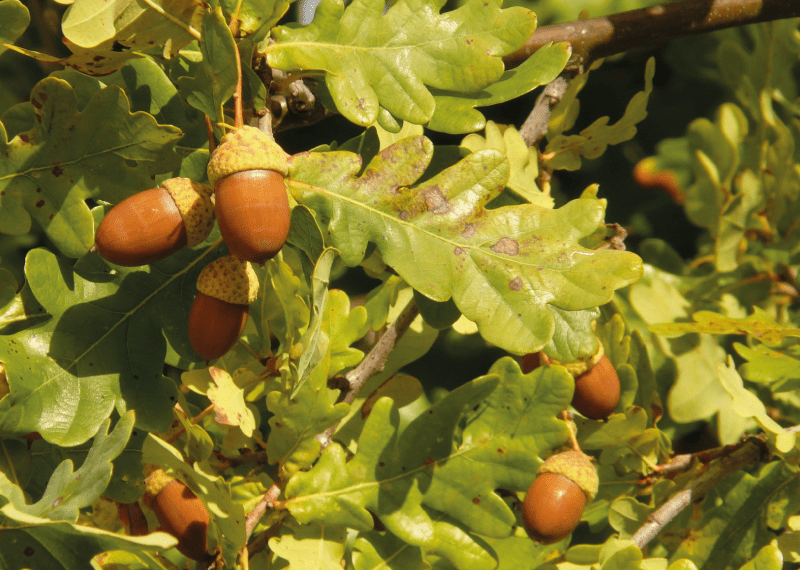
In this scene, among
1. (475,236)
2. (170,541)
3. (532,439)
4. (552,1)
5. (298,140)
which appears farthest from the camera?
(552,1)

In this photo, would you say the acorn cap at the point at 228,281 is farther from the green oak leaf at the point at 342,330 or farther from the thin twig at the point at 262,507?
the thin twig at the point at 262,507

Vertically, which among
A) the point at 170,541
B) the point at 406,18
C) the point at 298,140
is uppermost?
the point at 406,18

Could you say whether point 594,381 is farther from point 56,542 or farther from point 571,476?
point 56,542

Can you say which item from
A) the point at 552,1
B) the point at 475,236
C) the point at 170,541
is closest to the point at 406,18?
the point at 475,236

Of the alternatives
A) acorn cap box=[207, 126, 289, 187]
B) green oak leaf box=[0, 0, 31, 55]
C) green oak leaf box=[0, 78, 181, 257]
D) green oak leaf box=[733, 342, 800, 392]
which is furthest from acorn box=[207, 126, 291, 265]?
green oak leaf box=[733, 342, 800, 392]

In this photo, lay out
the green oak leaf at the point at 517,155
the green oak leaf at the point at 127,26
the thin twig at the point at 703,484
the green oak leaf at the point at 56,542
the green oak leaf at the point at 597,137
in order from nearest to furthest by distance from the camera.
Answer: the green oak leaf at the point at 56,542
the green oak leaf at the point at 127,26
the thin twig at the point at 703,484
the green oak leaf at the point at 517,155
the green oak leaf at the point at 597,137

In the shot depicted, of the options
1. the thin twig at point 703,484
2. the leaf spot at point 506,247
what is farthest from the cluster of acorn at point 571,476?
the leaf spot at point 506,247

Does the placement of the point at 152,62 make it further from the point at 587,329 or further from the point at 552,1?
the point at 552,1
